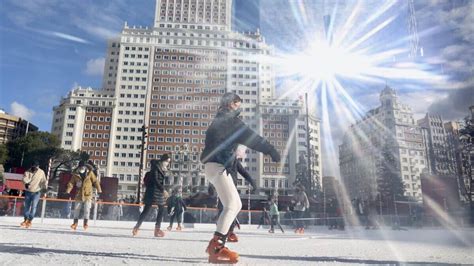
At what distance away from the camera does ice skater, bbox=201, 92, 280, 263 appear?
1.81 meters

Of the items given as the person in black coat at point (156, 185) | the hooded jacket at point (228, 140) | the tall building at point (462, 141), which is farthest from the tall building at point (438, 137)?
the person in black coat at point (156, 185)

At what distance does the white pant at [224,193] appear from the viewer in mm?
1880

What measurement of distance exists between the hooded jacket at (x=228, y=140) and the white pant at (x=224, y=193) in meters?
0.06

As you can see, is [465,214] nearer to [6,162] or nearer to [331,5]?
[331,5]

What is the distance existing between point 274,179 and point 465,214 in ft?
41.7

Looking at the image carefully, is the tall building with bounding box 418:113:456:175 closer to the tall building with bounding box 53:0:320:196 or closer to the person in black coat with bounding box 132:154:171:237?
the tall building with bounding box 53:0:320:196

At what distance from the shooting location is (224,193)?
1.93 meters

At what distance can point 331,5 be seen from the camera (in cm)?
464

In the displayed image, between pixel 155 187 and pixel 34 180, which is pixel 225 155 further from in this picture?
pixel 34 180

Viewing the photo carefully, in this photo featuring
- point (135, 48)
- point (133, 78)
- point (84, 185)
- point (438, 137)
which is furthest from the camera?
point (133, 78)

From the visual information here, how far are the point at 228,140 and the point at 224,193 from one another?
35 centimetres

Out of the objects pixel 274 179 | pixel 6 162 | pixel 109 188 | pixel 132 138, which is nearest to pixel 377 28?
pixel 109 188

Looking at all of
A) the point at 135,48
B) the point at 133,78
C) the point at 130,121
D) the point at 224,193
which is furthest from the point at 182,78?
the point at 224,193

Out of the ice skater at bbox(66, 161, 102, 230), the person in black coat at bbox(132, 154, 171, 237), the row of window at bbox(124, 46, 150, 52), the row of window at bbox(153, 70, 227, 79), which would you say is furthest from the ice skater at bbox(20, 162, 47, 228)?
the row of window at bbox(124, 46, 150, 52)
